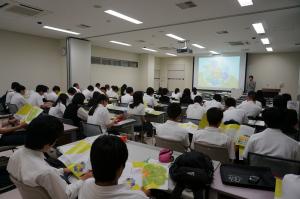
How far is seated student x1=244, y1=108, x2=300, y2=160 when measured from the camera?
189 cm

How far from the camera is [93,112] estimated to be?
11.2ft

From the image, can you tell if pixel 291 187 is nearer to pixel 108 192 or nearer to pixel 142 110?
pixel 108 192

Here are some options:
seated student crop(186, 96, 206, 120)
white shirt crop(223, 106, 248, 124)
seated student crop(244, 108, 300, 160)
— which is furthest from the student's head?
seated student crop(186, 96, 206, 120)

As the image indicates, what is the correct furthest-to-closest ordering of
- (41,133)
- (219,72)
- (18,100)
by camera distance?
(219,72), (18,100), (41,133)

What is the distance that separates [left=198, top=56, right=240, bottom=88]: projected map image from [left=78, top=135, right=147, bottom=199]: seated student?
12407 millimetres

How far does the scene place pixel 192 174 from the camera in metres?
1.34

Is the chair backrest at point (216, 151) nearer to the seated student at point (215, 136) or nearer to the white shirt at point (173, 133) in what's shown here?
the seated student at point (215, 136)

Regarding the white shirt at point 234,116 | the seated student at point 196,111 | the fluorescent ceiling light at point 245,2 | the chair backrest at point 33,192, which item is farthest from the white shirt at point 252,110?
the chair backrest at point 33,192

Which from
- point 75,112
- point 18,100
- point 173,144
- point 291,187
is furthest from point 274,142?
point 18,100

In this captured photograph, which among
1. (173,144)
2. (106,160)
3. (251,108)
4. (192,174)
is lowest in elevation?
(173,144)

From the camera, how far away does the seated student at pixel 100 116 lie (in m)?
3.30

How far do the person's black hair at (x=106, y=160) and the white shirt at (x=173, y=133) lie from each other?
58.3 inches

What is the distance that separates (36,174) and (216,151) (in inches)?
65.6

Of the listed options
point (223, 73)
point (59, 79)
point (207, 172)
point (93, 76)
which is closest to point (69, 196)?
point (207, 172)
